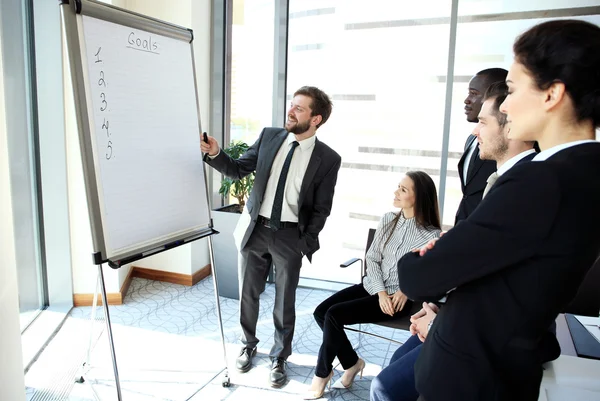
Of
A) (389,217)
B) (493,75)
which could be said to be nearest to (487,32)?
(493,75)

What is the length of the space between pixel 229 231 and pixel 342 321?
4.97ft

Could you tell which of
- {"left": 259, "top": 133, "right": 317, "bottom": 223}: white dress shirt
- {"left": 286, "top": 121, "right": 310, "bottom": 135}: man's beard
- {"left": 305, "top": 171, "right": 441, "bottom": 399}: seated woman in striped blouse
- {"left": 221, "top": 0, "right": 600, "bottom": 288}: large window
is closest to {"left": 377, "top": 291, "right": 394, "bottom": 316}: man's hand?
{"left": 305, "top": 171, "right": 441, "bottom": 399}: seated woman in striped blouse

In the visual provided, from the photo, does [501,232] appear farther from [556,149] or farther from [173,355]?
[173,355]

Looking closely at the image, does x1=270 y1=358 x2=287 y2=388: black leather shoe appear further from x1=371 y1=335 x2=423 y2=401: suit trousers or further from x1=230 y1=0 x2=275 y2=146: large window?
x1=230 y1=0 x2=275 y2=146: large window

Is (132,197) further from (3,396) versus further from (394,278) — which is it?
(394,278)

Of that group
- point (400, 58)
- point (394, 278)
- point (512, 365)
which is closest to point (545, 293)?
point (512, 365)

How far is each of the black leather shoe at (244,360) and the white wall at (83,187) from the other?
1329 millimetres

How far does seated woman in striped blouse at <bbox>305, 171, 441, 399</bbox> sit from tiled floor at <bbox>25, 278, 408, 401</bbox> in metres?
0.21

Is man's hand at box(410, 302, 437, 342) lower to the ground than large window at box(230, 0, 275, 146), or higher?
lower

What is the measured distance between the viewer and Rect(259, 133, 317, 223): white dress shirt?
Answer: 2.69m

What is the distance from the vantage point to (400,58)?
369 cm

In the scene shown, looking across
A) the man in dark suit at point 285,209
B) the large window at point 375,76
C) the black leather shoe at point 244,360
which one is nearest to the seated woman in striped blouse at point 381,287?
the man in dark suit at point 285,209

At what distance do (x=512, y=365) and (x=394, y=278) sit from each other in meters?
1.50

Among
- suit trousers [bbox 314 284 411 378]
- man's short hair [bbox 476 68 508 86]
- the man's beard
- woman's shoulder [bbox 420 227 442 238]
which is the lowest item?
suit trousers [bbox 314 284 411 378]
